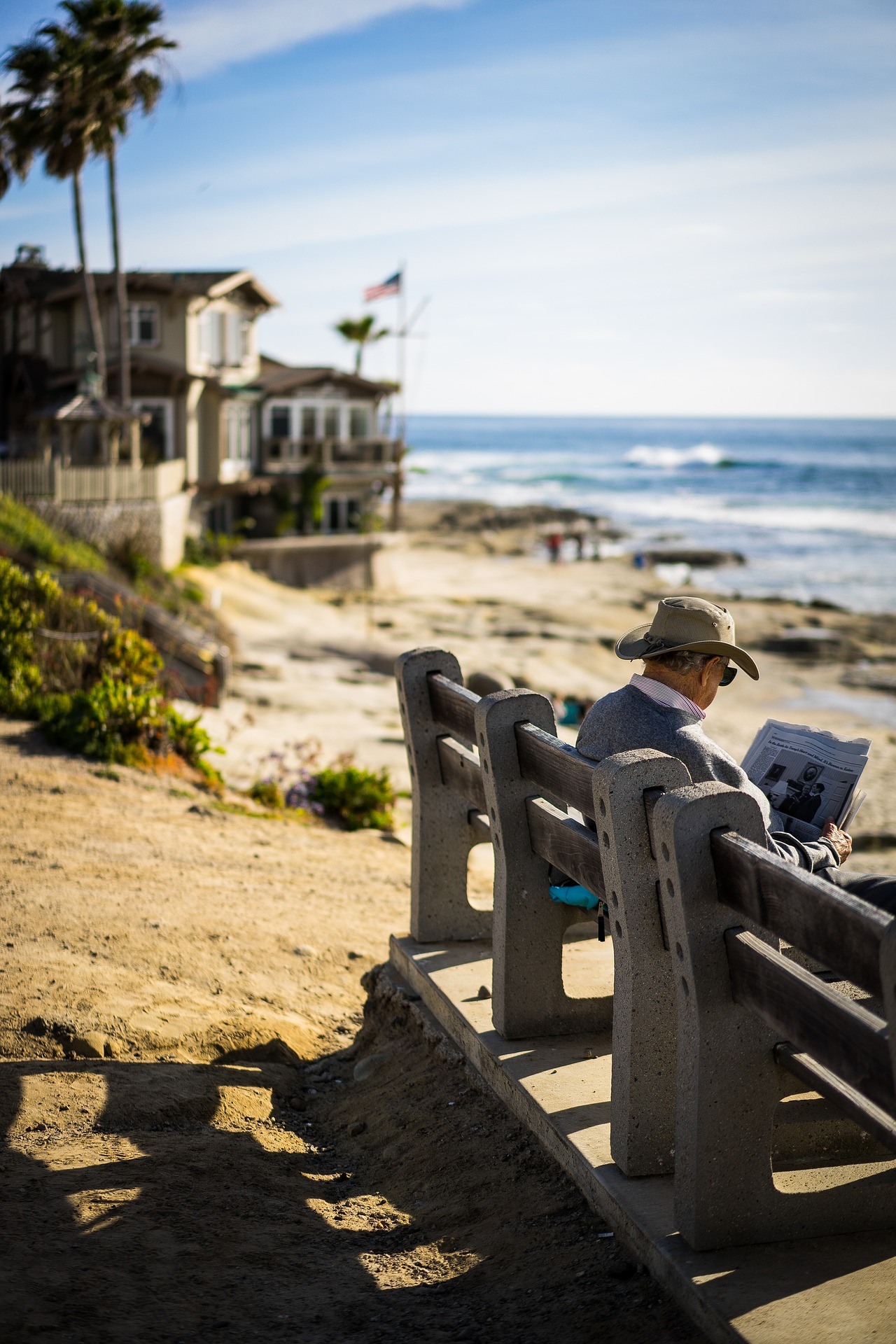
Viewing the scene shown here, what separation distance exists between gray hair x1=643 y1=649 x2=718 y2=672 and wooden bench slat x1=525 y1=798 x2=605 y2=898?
0.56 m

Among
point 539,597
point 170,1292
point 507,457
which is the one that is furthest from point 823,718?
point 507,457

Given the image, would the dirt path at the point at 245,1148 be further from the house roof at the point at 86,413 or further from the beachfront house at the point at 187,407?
the house roof at the point at 86,413

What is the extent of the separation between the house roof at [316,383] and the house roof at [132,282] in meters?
3.34

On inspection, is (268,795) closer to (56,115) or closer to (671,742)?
(671,742)

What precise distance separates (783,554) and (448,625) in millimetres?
31447

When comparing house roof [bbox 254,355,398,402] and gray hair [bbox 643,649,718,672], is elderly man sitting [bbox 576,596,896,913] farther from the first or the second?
house roof [bbox 254,355,398,402]

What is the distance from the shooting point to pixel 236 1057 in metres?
4.84

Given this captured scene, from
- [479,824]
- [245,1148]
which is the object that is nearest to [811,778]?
[479,824]

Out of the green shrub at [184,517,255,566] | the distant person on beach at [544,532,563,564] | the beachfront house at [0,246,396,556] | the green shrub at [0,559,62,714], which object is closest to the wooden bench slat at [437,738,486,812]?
the green shrub at [0,559,62,714]

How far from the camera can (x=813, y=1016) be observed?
248 cm

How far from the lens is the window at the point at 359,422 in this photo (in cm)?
4366

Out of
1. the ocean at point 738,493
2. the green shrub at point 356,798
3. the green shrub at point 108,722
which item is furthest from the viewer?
the ocean at point 738,493

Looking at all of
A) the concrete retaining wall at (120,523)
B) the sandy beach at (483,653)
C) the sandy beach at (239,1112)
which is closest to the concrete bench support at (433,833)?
the sandy beach at (239,1112)

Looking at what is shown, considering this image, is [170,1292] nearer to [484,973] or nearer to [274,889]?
[484,973]
